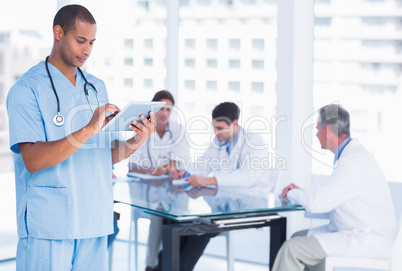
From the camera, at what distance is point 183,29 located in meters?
4.93

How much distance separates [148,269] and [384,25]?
2282 millimetres

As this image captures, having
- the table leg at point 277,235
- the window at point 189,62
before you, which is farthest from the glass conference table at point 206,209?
the window at point 189,62

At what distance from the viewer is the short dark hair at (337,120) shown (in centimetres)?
277

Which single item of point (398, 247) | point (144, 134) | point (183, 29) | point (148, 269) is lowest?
point (148, 269)

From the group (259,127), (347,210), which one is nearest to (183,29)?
(259,127)

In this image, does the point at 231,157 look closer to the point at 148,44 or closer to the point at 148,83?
the point at 148,83

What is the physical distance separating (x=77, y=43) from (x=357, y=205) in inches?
64.9

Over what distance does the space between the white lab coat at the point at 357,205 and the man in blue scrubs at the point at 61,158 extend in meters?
1.20

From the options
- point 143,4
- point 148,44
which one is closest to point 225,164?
point 148,44

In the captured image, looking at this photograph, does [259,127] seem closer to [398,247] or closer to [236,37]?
[236,37]

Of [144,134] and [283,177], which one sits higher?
[144,134]

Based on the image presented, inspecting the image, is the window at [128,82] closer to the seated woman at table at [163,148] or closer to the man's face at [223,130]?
the seated woman at table at [163,148]

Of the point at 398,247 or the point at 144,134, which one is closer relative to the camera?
the point at 144,134

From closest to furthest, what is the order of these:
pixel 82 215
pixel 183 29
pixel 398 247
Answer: pixel 82 215, pixel 398 247, pixel 183 29
